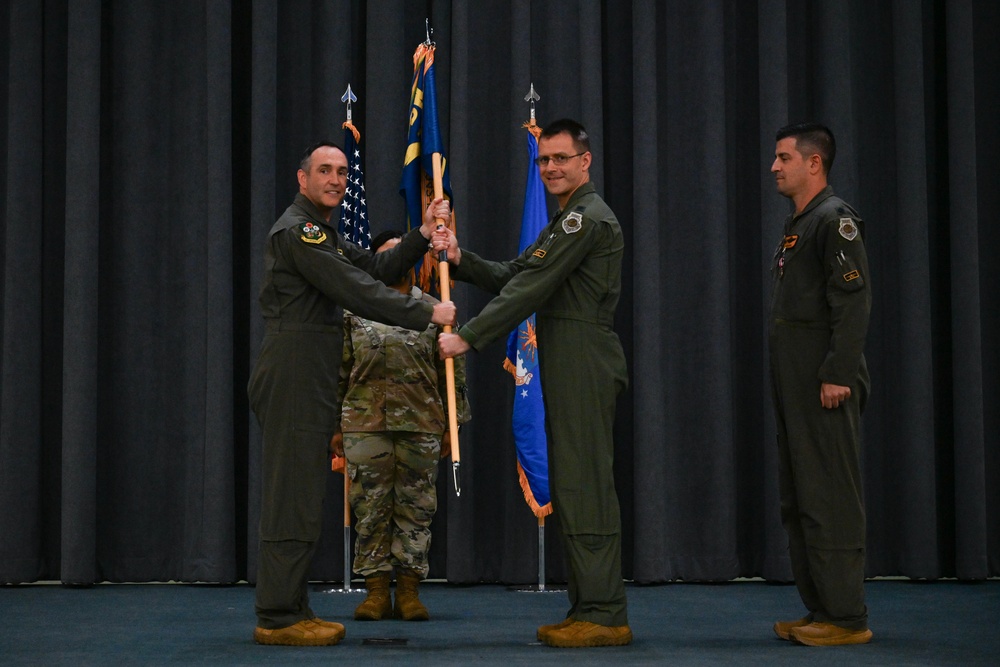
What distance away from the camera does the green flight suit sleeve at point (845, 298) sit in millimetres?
3469

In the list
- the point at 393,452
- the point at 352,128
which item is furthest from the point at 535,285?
the point at 352,128

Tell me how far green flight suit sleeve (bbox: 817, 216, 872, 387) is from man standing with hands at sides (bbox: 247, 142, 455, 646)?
4.33 feet

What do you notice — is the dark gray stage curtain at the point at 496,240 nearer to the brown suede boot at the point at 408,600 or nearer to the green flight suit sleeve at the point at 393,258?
the brown suede boot at the point at 408,600

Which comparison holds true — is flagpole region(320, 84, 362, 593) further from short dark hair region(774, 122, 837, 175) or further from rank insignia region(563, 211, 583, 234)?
short dark hair region(774, 122, 837, 175)

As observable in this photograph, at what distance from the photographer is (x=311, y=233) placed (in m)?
3.62

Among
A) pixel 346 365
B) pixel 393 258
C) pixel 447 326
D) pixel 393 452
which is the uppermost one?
pixel 393 258

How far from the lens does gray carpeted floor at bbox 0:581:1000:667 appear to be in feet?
10.7

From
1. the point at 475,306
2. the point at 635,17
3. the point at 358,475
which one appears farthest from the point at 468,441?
the point at 635,17

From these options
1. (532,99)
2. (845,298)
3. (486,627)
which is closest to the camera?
(845,298)

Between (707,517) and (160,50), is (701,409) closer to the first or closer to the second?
(707,517)

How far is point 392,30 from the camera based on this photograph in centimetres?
559

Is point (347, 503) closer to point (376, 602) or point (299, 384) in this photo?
point (376, 602)

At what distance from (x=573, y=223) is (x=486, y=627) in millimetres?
1606

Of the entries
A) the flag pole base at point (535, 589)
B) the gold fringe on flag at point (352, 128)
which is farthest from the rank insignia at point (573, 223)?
the flag pole base at point (535, 589)
